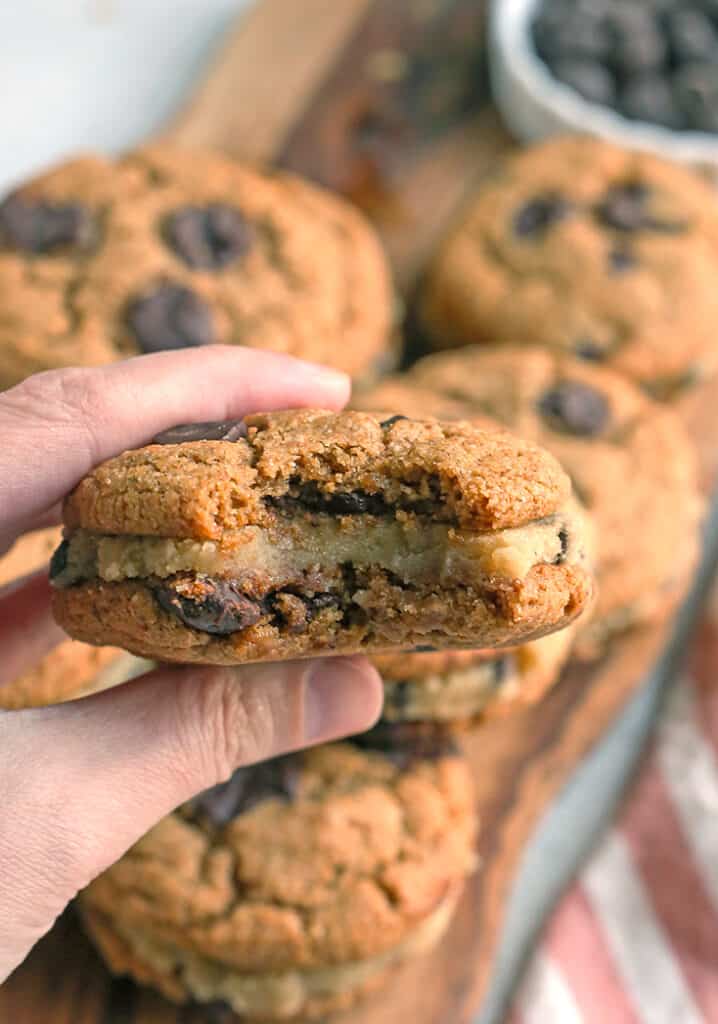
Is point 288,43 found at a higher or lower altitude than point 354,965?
higher

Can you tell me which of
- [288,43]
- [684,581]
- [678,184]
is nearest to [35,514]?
[684,581]

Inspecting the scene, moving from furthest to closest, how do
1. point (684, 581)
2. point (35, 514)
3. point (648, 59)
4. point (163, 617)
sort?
point (648, 59), point (684, 581), point (35, 514), point (163, 617)

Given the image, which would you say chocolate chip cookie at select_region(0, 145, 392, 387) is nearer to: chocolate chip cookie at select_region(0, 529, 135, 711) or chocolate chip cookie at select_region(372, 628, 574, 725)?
chocolate chip cookie at select_region(0, 529, 135, 711)

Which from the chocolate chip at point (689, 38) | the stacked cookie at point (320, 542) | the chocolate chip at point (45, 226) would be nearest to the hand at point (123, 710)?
the stacked cookie at point (320, 542)

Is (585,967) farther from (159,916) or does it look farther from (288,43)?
(288,43)

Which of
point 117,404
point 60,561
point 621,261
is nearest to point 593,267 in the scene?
point 621,261

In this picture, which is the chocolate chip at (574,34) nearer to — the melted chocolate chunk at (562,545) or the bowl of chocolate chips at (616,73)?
the bowl of chocolate chips at (616,73)

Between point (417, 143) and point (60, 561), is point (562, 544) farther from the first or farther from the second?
point (417, 143)
